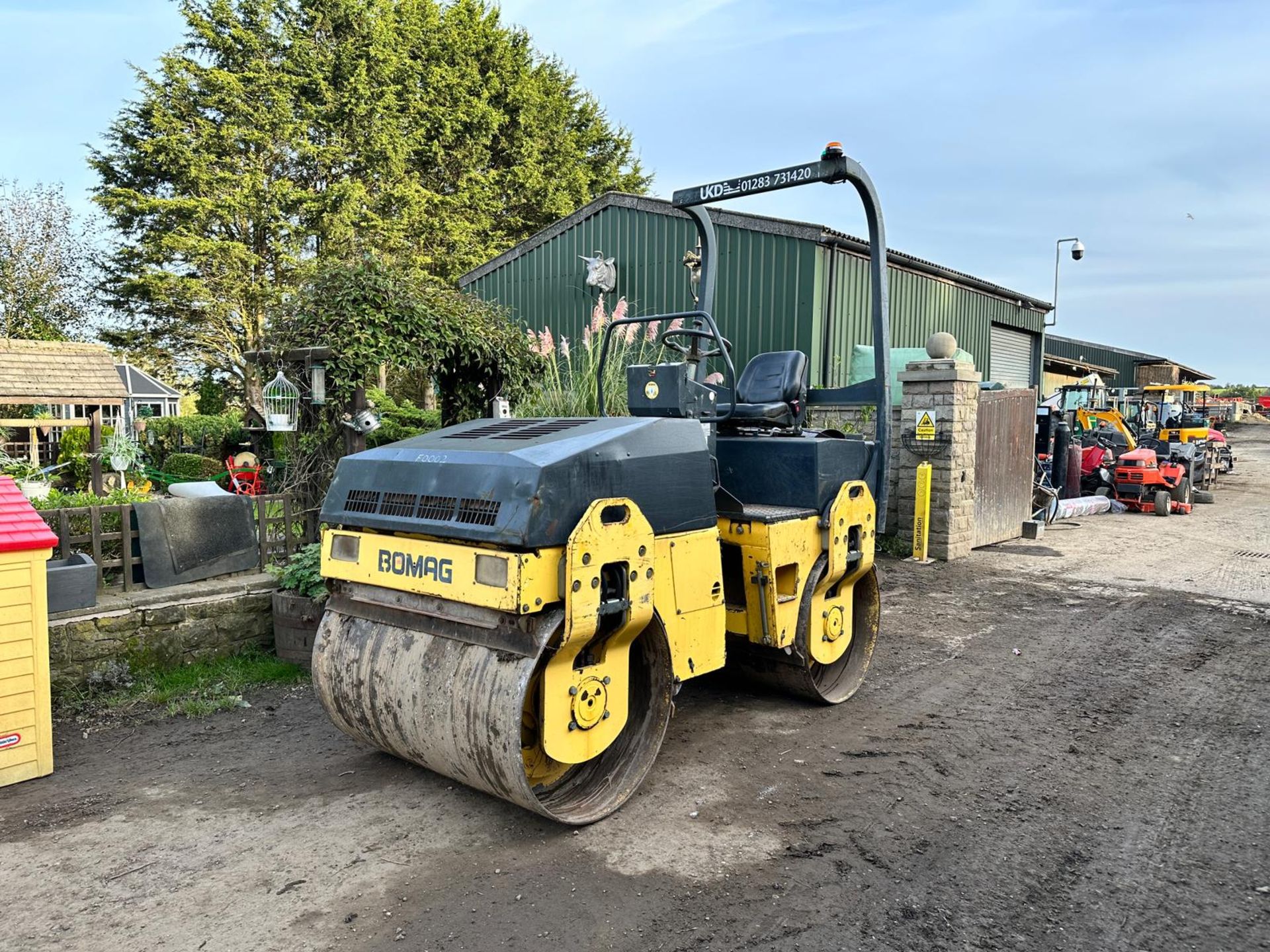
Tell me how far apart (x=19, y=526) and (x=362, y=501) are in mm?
1702

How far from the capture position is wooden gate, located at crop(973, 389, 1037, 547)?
1060 cm

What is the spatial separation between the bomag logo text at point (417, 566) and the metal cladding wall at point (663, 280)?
27.4 feet

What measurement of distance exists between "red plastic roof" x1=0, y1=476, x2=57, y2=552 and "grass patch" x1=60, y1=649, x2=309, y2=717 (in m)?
1.26

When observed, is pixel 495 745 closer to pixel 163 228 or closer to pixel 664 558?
pixel 664 558

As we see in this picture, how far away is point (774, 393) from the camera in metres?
5.25

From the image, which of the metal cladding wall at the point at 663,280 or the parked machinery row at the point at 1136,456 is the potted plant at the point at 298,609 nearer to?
the metal cladding wall at the point at 663,280

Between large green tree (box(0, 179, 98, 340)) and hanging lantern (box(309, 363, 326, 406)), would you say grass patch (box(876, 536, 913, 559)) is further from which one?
large green tree (box(0, 179, 98, 340))

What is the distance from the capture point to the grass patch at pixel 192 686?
195 inches

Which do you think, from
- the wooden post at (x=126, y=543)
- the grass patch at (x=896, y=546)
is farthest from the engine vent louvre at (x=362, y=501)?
the grass patch at (x=896, y=546)

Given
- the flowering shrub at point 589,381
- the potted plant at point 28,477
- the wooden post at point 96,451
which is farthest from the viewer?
the wooden post at point 96,451

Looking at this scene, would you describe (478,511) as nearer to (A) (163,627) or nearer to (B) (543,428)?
(B) (543,428)

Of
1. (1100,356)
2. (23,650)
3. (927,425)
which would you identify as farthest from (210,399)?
(1100,356)

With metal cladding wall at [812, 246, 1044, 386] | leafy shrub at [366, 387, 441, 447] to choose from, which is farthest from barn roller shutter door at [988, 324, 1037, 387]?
leafy shrub at [366, 387, 441, 447]

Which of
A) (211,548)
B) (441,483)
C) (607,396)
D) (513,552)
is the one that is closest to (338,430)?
(211,548)
